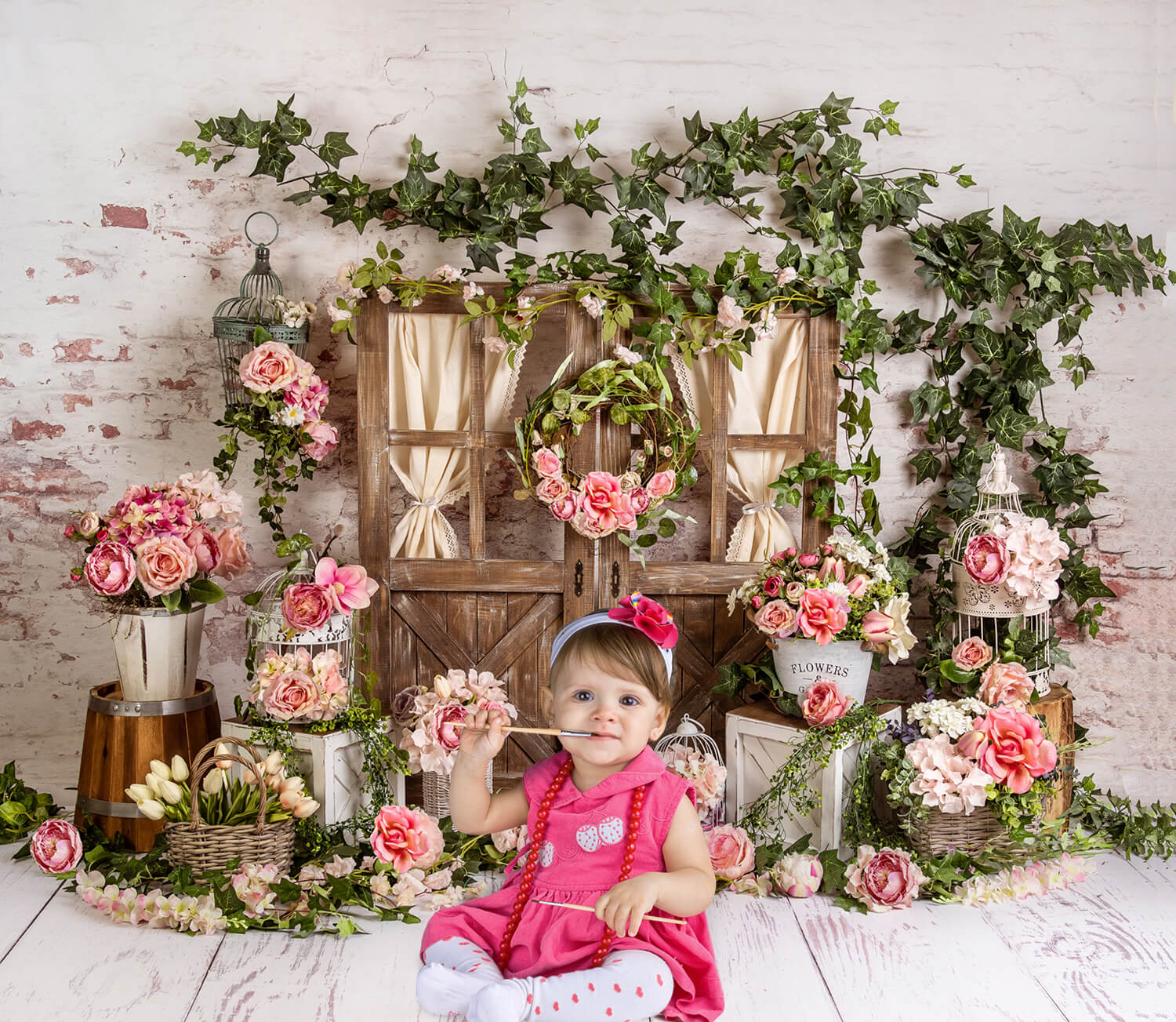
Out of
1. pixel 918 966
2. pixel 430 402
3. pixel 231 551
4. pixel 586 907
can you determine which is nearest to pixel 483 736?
pixel 586 907

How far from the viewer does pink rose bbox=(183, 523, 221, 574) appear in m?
3.04

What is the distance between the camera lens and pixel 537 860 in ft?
7.54

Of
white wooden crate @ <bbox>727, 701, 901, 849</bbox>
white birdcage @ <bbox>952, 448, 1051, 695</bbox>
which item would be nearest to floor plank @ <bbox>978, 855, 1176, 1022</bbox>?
white wooden crate @ <bbox>727, 701, 901, 849</bbox>

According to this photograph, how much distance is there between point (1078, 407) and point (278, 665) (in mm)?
2702

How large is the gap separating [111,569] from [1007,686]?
253 centimetres

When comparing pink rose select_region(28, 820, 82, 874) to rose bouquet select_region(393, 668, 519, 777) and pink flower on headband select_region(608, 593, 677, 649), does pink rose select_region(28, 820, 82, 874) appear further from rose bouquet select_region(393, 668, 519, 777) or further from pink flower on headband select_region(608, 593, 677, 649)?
pink flower on headband select_region(608, 593, 677, 649)

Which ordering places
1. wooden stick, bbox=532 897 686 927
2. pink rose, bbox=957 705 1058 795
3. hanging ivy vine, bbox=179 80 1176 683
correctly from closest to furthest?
wooden stick, bbox=532 897 686 927 → pink rose, bbox=957 705 1058 795 → hanging ivy vine, bbox=179 80 1176 683

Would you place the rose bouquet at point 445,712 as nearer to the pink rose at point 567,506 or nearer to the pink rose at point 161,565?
the pink rose at point 567,506

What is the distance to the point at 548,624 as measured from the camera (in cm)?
333

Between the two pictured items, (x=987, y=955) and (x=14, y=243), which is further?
(x=14, y=243)

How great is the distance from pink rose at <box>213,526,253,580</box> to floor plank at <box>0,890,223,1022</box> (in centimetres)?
100

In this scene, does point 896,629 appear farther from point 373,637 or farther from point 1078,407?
point 373,637

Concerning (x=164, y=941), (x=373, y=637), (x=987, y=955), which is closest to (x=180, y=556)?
(x=373, y=637)

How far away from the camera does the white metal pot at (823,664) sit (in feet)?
9.85
